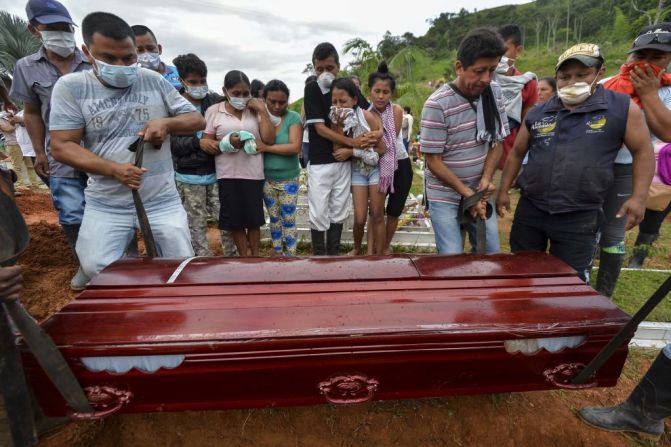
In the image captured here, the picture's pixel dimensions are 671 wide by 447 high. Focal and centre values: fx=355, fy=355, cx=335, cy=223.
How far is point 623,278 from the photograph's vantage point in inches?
124

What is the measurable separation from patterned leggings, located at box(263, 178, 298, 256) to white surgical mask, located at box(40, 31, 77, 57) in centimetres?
159

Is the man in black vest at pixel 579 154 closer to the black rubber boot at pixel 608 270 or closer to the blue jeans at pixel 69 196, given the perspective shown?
the black rubber boot at pixel 608 270

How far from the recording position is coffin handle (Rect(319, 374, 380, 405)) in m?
1.36

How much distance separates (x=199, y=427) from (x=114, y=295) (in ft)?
2.71

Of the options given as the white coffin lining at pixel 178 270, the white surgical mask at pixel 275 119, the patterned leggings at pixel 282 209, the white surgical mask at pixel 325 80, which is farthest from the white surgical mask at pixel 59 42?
the white coffin lining at pixel 178 270

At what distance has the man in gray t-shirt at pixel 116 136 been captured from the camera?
69.0 inches

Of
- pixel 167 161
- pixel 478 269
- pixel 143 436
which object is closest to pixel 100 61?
pixel 167 161

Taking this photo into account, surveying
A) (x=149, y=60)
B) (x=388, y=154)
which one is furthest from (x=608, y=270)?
(x=149, y=60)

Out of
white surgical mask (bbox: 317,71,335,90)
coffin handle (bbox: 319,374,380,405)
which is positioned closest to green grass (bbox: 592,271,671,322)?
coffin handle (bbox: 319,374,380,405)

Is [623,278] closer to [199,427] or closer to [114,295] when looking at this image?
[199,427]

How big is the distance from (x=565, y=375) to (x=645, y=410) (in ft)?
1.82

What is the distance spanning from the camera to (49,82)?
240cm

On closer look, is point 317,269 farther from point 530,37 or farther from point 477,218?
point 530,37

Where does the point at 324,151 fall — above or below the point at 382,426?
above
